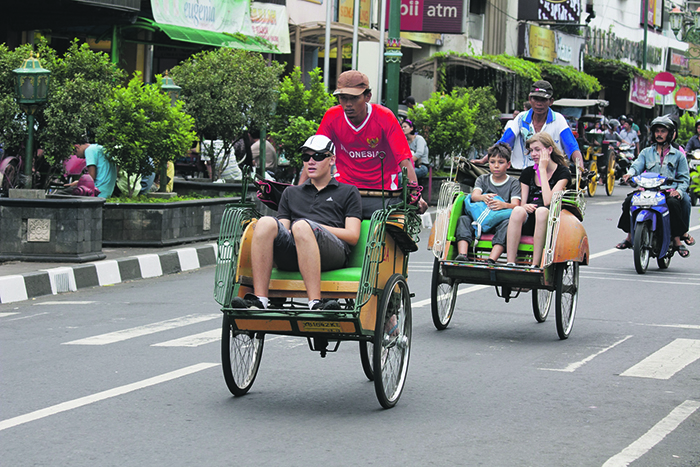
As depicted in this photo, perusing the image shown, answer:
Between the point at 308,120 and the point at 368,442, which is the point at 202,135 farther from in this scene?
the point at 368,442

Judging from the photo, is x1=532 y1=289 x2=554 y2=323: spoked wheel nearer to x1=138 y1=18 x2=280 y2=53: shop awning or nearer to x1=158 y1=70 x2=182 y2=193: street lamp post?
x1=158 y1=70 x2=182 y2=193: street lamp post

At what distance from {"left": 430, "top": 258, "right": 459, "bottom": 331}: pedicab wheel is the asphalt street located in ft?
0.49

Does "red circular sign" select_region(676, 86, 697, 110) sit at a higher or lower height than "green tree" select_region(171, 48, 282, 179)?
higher

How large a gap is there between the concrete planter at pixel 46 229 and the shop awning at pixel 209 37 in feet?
28.8

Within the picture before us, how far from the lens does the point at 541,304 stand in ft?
31.1

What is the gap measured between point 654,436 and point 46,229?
814 cm

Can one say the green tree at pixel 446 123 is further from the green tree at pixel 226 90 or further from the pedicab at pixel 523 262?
the pedicab at pixel 523 262

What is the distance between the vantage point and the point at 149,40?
22.1m

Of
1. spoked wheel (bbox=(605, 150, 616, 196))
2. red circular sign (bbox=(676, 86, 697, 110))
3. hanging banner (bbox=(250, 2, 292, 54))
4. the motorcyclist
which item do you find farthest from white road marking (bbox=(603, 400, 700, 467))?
red circular sign (bbox=(676, 86, 697, 110))

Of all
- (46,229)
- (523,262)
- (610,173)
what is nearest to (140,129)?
(46,229)

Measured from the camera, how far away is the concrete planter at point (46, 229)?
11.8 meters

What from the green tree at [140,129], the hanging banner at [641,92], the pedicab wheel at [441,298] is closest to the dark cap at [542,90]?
the pedicab wheel at [441,298]

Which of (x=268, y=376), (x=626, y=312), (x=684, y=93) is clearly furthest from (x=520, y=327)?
(x=684, y=93)

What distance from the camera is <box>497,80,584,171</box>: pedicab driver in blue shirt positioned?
961 cm
